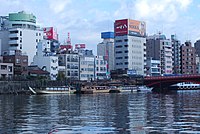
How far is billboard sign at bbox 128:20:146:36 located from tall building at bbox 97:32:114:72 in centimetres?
1282

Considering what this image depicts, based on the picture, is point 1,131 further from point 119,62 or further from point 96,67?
point 119,62

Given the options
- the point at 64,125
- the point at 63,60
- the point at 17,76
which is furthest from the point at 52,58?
the point at 64,125

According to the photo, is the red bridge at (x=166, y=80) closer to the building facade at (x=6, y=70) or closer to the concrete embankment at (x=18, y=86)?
the concrete embankment at (x=18, y=86)

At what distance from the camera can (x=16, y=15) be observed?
155m

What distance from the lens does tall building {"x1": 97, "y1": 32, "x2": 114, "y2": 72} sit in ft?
630

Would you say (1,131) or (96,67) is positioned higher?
(96,67)

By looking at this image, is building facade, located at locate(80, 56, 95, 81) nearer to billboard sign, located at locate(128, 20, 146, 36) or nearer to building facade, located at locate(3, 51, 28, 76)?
building facade, located at locate(3, 51, 28, 76)

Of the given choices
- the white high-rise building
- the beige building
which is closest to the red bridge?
the white high-rise building

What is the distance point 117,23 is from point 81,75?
3671 cm

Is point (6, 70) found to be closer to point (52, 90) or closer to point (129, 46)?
point (52, 90)

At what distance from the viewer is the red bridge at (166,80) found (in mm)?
130875

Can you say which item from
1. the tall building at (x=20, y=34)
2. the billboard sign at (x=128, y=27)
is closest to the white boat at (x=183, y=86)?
the billboard sign at (x=128, y=27)

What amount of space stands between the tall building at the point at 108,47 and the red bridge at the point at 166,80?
130ft

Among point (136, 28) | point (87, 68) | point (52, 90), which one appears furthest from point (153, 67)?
point (52, 90)
